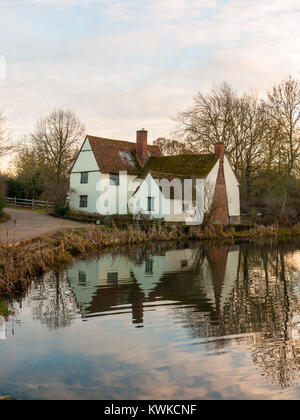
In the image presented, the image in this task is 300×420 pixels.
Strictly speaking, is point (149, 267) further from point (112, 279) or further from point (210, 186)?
point (210, 186)

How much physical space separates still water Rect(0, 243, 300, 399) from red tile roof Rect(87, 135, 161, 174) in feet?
75.3

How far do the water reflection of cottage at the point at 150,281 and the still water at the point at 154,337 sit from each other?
0.04 meters

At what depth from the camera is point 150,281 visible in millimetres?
14898

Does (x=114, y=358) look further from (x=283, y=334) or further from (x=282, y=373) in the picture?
(x=283, y=334)

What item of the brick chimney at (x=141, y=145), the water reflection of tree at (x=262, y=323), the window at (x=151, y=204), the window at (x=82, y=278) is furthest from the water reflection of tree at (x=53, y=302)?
the brick chimney at (x=141, y=145)

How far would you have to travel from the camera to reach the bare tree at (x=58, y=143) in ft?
153

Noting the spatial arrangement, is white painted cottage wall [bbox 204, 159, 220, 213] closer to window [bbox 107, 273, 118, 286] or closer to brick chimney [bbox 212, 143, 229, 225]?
brick chimney [bbox 212, 143, 229, 225]

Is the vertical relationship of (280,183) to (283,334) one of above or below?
above

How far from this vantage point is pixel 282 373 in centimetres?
679

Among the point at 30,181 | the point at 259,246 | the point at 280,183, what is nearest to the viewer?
the point at 259,246

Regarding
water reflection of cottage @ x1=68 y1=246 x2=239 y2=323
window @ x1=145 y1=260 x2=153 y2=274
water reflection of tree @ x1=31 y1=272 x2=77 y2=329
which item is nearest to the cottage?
water reflection of cottage @ x1=68 y1=246 x2=239 y2=323

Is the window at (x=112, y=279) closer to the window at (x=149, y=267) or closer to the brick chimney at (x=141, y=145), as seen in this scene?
the window at (x=149, y=267)

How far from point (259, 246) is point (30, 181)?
27.1m
